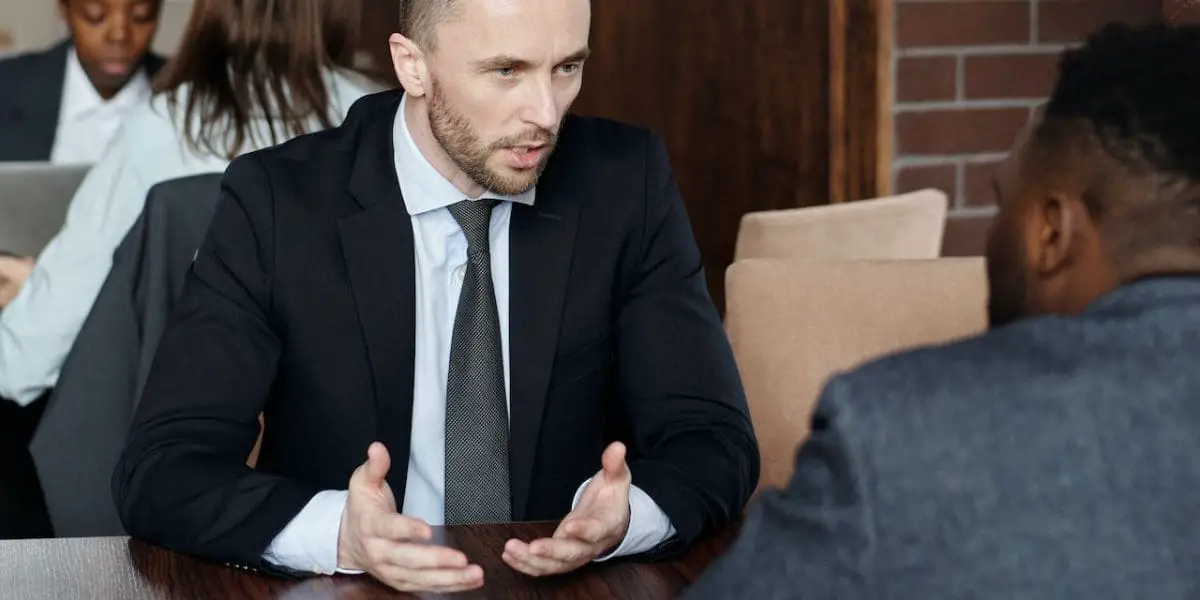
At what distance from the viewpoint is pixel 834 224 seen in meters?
2.44

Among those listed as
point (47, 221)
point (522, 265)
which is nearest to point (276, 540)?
point (522, 265)

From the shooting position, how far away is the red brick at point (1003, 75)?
3215 millimetres

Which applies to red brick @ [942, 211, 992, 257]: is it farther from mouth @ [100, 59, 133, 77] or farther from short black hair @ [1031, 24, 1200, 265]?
short black hair @ [1031, 24, 1200, 265]

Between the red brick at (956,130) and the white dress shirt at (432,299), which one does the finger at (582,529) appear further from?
the red brick at (956,130)

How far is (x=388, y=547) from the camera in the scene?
1307 mm

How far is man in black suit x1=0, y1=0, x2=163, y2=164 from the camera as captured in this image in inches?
128

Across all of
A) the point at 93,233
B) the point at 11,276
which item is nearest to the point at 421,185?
the point at 93,233

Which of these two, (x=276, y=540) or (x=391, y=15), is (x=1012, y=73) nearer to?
(x=391, y=15)

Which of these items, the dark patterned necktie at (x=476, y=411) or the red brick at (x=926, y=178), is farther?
the red brick at (x=926, y=178)

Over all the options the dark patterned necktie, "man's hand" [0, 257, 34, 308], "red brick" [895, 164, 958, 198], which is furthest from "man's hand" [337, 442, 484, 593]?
"red brick" [895, 164, 958, 198]

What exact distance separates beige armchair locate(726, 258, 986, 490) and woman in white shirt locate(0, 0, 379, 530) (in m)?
0.72

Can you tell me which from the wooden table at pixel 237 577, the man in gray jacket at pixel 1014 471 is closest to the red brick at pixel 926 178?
the wooden table at pixel 237 577

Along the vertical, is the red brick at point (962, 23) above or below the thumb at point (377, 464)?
above

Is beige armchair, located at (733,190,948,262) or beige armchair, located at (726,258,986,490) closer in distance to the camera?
beige armchair, located at (726,258,986,490)
